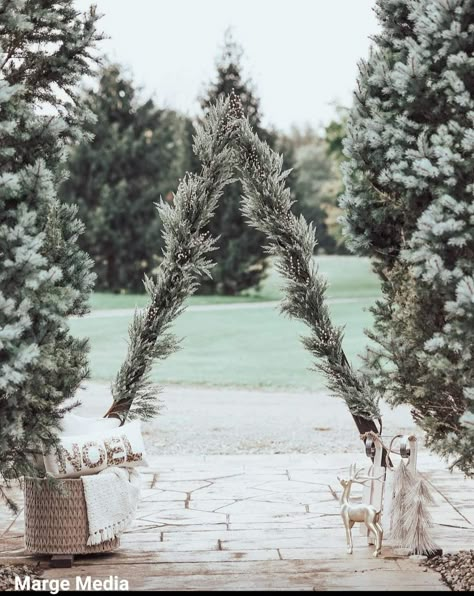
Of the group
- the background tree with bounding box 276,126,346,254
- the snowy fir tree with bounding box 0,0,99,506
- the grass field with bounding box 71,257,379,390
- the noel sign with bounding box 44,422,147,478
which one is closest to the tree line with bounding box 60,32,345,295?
the background tree with bounding box 276,126,346,254

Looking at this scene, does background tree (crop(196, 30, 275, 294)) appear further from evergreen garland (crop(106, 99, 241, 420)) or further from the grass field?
evergreen garland (crop(106, 99, 241, 420))

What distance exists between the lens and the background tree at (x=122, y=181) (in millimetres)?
23125

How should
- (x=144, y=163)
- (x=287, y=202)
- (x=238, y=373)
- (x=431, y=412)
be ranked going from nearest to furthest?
(x=431, y=412) → (x=287, y=202) → (x=238, y=373) → (x=144, y=163)

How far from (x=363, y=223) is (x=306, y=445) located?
4.82 meters

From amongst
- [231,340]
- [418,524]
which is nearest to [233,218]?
[231,340]

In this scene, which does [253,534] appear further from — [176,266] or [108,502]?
[176,266]

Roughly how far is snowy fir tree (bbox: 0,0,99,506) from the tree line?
55.5 ft

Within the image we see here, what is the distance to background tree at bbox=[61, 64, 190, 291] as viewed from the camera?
2312cm

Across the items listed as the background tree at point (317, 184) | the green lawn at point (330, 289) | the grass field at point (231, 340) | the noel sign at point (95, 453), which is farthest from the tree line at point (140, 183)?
the noel sign at point (95, 453)

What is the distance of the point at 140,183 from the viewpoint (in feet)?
79.0

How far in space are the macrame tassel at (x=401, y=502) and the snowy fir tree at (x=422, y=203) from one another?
346 mm

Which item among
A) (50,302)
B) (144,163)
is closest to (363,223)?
(50,302)

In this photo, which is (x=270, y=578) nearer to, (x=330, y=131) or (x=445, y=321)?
(x=445, y=321)

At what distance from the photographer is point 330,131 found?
2947 centimetres
